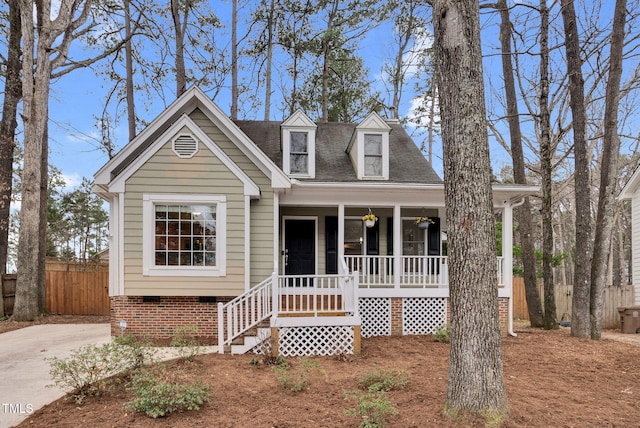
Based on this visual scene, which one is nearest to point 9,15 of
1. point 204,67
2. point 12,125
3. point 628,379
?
point 12,125

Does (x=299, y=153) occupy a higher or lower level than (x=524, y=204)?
higher

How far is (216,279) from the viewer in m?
8.20

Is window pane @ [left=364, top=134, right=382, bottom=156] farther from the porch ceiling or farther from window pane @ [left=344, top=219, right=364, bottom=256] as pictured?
window pane @ [left=344, top=219, right=364, bottom=256]

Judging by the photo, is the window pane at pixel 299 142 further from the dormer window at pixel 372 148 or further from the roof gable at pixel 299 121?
the dormer window at pixel 372 148

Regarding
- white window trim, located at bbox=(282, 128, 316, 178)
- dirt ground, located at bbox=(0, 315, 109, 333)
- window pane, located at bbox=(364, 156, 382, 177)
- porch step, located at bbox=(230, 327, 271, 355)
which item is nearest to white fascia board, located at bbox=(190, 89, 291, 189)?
white window trim, located at bbox=(282, 128, 316, 178)

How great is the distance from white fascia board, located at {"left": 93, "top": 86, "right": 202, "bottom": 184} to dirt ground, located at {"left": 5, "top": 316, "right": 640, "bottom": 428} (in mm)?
4418

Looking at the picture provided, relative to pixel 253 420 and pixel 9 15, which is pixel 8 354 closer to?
pixel 253 420

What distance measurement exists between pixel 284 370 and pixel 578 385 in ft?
12.8

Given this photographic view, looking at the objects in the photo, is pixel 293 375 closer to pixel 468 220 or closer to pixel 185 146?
pixel 468 220

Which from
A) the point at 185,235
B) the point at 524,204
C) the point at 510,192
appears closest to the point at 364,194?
the point at 510,192

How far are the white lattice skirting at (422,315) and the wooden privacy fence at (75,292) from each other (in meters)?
10.3

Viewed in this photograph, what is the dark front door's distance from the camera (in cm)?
1045

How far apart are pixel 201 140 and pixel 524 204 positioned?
893cm

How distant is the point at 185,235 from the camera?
8.27 metres
